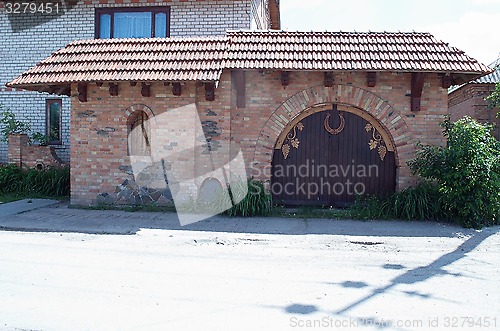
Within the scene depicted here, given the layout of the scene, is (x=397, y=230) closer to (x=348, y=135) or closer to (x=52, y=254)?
(x=348, y=135)

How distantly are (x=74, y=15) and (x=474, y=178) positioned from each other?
12015mm

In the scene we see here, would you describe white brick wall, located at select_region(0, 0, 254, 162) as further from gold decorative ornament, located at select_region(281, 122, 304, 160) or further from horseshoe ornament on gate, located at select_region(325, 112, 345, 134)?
horseshoe ornament on gate, located at select_region(325, 112, 345, 134)

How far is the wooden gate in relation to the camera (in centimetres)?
952

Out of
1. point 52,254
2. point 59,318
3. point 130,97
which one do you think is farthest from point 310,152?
point 59,318

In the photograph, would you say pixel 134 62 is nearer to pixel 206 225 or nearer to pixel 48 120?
pixel 206 225

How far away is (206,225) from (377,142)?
4127mm

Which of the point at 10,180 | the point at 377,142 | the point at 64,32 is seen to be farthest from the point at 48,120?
the point at 377,142

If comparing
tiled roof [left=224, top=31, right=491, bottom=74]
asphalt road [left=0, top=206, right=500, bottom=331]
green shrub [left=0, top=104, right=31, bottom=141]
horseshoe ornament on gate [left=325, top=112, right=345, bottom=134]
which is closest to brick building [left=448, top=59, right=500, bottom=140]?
tiled roof [left=224, top=31, right=491, bottom=74]

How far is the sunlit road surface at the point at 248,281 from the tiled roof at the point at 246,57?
332cm

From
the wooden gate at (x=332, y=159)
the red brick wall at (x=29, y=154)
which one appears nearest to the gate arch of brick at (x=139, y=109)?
the wooden gate at (x=332, y=159)

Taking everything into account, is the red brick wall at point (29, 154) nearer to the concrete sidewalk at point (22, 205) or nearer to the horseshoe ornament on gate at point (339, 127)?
the concrete sidewalk at point (22, 205)

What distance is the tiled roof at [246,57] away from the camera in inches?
344

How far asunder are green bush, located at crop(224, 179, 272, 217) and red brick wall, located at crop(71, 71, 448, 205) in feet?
1.71

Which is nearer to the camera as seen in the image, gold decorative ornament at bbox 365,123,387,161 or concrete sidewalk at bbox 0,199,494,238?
concrete sidewalk at bbox 0,199,494,238
